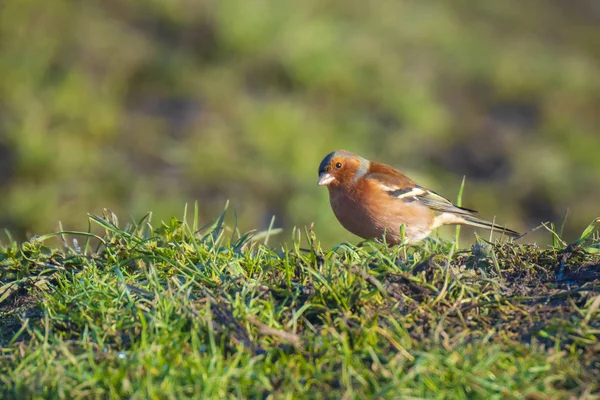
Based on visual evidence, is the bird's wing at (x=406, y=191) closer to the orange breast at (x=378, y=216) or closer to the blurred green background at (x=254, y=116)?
the orange breast at (x=378, y=216)

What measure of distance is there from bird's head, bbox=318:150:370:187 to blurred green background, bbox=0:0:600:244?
1920 millimetres

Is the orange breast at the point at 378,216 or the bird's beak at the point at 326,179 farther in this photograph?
the bird's beak at the point at 326,179

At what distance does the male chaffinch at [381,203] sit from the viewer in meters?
5.87

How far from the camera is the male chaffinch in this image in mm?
5871

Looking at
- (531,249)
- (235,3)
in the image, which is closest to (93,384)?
(531,249)

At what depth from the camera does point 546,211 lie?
9.82m

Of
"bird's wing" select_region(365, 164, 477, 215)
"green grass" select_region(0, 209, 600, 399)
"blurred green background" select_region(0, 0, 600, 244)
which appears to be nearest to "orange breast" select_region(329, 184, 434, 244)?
"bird's wing" select_region(365, 164, 477, 215)

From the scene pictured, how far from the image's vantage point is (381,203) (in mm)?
5930

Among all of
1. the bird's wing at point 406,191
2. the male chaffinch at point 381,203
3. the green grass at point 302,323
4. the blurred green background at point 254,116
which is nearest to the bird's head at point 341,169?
the male chaffinch at point 381,203

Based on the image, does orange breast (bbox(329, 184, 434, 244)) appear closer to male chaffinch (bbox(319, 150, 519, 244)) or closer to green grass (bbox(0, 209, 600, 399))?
male chaffinch (bbox(319, 150, 519, 244))

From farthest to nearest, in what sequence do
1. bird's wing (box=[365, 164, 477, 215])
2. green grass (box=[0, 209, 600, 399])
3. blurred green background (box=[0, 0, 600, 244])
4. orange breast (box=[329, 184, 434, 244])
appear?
blurred green background (box=[0, 0, 600, 244]) → bird's wing (box=[365, 164, 477, 215]) → orange breast (box=[329, 184, 434, 244]) → green grass (box=[0, 209, 600, 399])

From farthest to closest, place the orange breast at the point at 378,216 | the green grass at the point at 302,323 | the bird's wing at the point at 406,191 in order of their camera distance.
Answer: the bird's wing at the point at 406,191, the orange breast at the point at 378,216, the green grass at the point at 302,323

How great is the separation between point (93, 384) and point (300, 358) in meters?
0.84

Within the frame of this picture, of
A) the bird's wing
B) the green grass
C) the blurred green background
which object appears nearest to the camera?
the green grass
